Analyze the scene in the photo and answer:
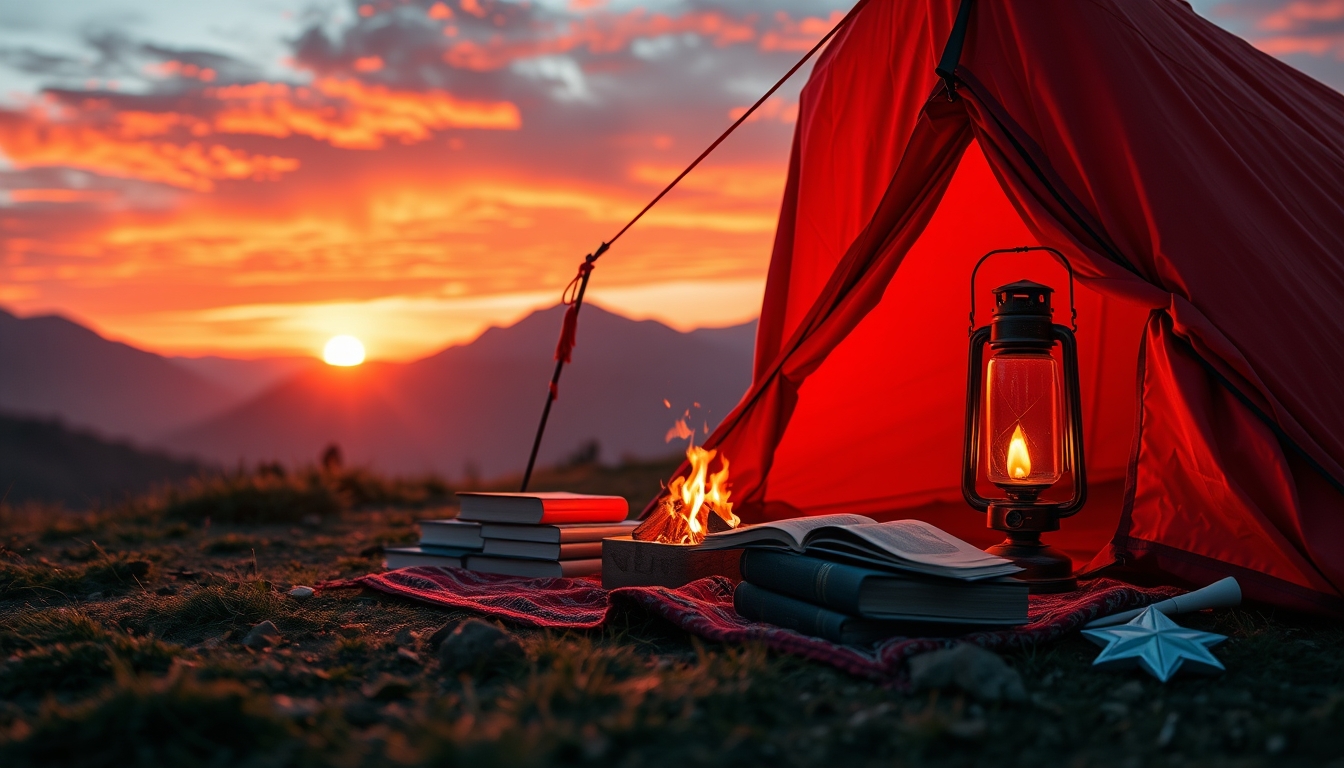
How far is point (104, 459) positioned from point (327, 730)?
143 feet

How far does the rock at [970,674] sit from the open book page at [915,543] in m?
0.36

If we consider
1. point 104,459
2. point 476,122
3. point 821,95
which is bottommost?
point 104,459

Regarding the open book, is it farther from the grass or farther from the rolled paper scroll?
the rolled paper scroll

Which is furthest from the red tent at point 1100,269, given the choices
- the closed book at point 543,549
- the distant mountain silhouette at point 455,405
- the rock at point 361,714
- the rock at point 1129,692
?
the distant mountain silhouette at point 455,405

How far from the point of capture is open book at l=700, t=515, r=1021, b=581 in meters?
2.48

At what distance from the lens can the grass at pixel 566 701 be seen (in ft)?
5.59

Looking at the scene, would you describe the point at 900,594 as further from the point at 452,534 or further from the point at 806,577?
the point at 452,534

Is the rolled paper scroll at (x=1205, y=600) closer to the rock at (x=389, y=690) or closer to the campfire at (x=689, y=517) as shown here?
the campfire at (x=689, y=517)

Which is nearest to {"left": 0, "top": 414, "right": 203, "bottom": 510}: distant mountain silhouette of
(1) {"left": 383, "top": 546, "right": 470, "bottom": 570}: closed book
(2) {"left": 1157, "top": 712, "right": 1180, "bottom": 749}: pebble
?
(1) {"left": 383, "top": 546, "right": 470, "bottom": 570}: closed book

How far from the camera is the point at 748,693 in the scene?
2014mm

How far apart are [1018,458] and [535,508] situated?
184cm

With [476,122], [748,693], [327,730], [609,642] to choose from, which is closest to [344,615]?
[609,642]

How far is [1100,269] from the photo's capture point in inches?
125

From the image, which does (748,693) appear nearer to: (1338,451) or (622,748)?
(622,748)
